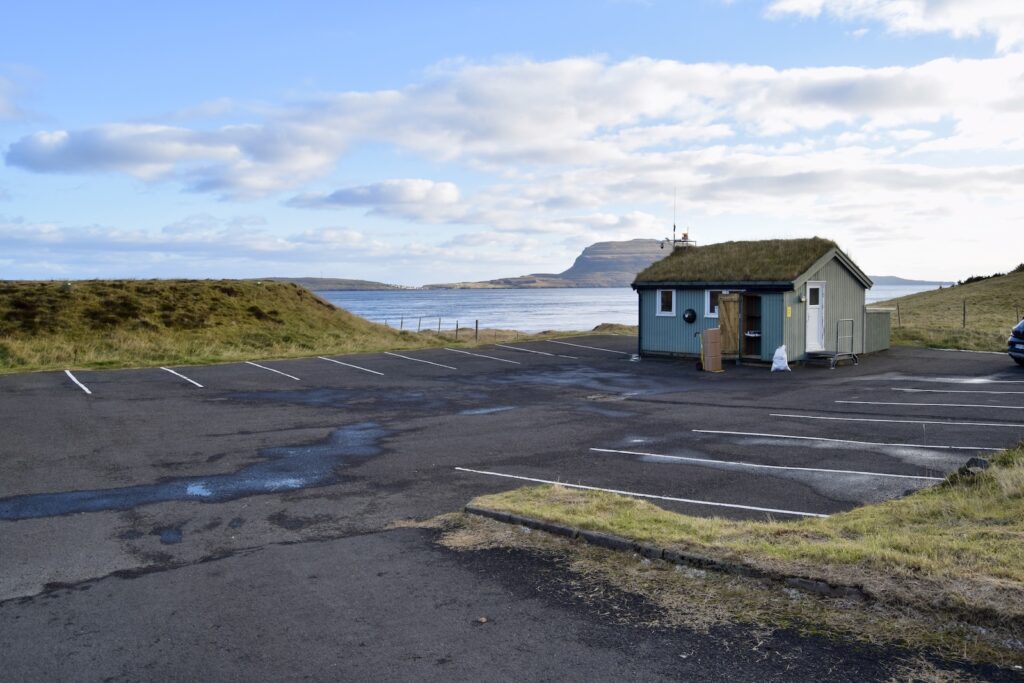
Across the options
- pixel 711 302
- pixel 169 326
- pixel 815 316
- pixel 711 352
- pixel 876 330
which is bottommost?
pixel 711 352

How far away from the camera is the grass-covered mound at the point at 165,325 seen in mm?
31234

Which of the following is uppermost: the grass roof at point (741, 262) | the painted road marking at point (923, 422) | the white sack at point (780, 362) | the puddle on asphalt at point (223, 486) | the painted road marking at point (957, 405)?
the grass roof at point (741, 262)

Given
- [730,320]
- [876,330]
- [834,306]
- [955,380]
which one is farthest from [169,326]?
[955,380]

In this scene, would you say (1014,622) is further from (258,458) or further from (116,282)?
(116,282)

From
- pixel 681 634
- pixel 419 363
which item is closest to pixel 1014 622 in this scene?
pixel 681 634

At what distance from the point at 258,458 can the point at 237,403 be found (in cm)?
724

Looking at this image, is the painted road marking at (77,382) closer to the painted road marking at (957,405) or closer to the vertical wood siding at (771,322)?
the painted road marking at (957,405)

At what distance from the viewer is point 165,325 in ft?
124

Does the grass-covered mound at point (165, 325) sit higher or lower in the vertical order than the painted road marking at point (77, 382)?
higher

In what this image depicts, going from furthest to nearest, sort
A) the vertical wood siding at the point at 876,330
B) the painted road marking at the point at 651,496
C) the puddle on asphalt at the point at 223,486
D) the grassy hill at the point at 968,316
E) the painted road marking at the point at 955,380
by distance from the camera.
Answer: the grassy hill at the point at 968,316
the vertical wood siding at the point at 876,330
the painted road marking at the point at 955,380
the puddle on asphalt at the point at 223,486
the painted road marking at the point at 651,496

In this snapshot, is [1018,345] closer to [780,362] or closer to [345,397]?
[780,362]

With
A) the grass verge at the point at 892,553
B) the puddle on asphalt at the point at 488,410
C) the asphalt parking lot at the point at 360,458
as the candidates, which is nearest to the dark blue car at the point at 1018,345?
the asphalt parking lot at the point at 360,458

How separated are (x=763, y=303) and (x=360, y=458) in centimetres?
1800

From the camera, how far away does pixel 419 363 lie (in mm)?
29172
